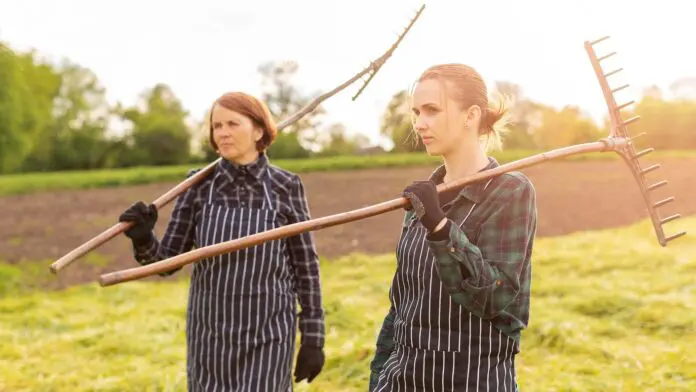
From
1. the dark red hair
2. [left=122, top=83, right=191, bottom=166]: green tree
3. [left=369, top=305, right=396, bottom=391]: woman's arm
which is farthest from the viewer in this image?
[left=122, top=83, right=191, bottom=166]: green tree

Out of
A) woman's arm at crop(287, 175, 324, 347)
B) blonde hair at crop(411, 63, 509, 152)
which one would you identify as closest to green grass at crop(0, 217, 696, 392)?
woman's arm at crop(287, 175, 324, 347)

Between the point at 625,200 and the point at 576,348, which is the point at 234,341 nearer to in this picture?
the point at 576,348

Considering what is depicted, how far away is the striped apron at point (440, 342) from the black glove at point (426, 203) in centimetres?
13

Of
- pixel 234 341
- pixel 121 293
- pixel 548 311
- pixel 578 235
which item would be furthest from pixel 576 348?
pixel 578 235

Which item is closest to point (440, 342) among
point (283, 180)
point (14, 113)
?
point (283, 180)

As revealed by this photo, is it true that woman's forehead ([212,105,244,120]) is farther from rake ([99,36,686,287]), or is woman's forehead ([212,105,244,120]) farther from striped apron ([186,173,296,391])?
rake ([99,36,686,287])

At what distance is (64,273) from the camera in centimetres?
942

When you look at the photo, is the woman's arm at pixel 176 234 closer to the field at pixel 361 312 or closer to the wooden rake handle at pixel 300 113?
the wooden rake handle at pixel 300 113

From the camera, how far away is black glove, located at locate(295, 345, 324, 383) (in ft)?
9.49

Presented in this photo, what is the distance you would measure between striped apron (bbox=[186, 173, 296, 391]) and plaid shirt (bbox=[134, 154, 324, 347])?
5 cm

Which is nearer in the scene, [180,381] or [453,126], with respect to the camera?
[453,126]

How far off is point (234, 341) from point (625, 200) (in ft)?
48.2

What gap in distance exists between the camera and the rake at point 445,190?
71.1 inches

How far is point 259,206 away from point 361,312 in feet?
11.6
